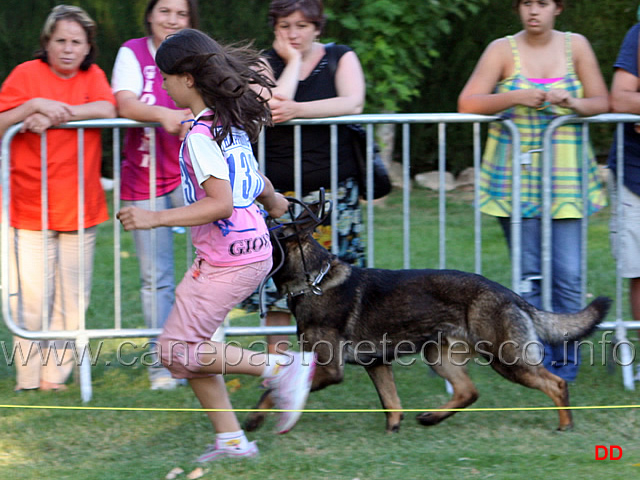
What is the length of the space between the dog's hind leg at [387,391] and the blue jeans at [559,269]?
106 centimetres

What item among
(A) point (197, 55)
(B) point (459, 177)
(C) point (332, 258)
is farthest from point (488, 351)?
(B) point (459, 177)

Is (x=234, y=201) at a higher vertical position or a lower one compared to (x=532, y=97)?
lower

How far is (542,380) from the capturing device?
4.18 m

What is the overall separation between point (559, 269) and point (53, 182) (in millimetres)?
2807

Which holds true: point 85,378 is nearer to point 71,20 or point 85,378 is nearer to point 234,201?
point 234,201

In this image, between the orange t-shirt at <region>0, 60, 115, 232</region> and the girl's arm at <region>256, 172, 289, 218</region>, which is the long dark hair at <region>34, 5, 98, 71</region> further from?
the girl's arm at <region>256, 172, 289, 218</region>

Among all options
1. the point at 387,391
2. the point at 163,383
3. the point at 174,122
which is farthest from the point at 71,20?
the point at 387,391

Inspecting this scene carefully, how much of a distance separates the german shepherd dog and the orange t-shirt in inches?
52.5

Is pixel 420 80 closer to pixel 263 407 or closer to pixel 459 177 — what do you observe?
pixel 459 177

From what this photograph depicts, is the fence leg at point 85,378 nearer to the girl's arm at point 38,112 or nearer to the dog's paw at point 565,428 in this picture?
the girl's arm at point 38,112

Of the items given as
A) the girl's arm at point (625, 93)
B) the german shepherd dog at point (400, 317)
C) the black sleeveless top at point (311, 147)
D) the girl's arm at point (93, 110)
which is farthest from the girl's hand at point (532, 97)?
the girl's arm at point (93, 110)

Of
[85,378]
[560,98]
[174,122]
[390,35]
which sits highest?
[390,35]

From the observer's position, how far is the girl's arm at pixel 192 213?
3502 millimetres

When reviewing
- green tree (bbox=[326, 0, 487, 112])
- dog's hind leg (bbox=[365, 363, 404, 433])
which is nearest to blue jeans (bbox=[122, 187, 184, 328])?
dog's hind leg (bbox=[365, 363, 404, 433])
